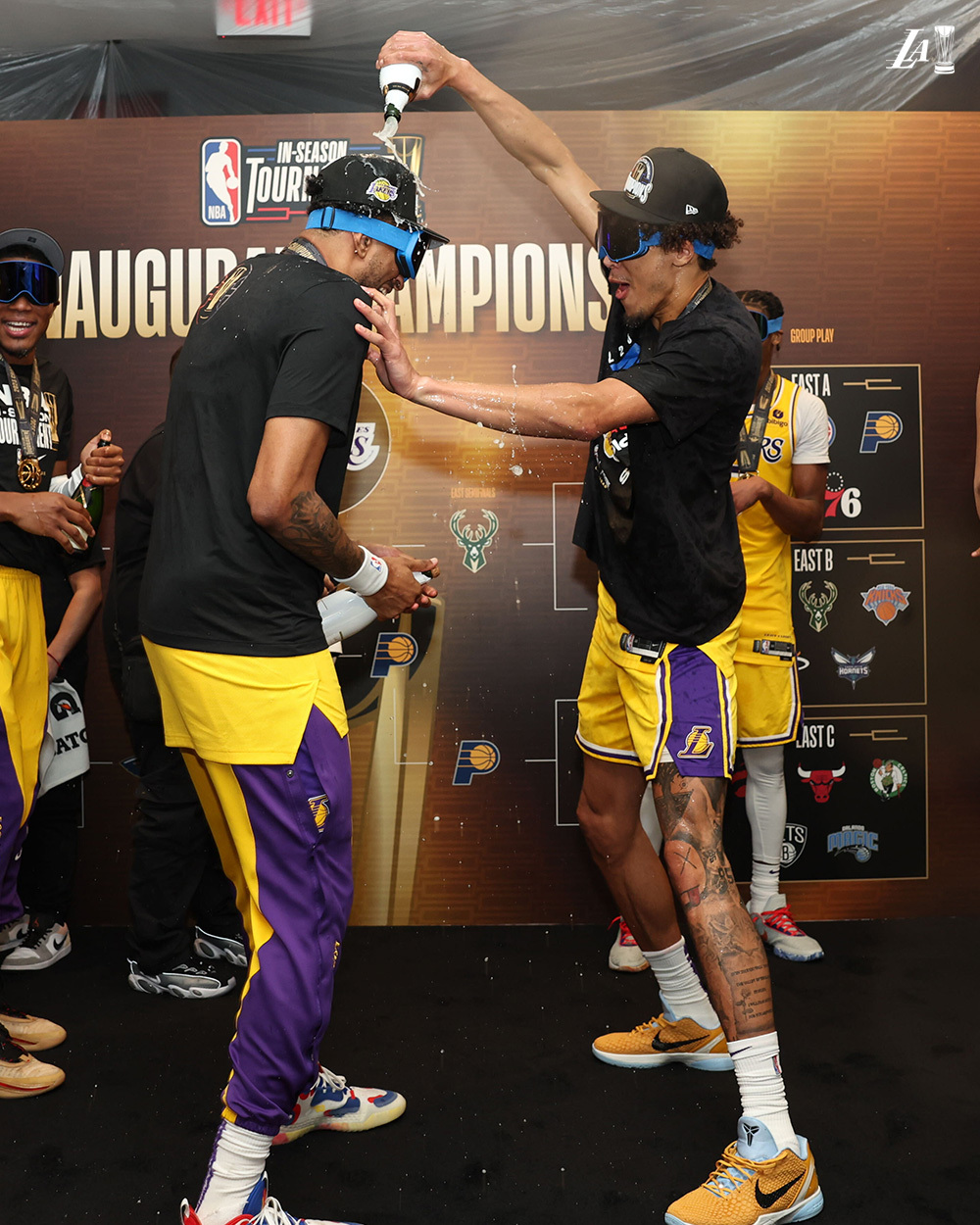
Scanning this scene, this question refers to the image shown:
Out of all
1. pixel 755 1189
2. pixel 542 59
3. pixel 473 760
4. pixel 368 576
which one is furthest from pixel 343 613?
pixel 542 59

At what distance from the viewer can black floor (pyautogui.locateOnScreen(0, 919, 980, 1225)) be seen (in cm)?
199

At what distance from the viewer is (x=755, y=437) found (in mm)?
3111

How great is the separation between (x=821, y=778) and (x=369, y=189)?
2.44m

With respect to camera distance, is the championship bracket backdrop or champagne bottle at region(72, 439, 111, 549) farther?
the championship bracket backdrop

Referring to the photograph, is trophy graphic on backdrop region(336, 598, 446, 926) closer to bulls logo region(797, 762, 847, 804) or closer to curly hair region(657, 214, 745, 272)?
bulls logo region(797, 762, 847, 804)

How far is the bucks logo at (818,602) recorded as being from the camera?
341 centimetres

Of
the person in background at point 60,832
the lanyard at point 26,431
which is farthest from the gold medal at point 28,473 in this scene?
the person in background at point 60,832

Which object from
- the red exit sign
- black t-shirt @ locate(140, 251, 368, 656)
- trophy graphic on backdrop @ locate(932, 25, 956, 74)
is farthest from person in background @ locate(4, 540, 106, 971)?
trophy graphic on backdrop @ locate(932, 25, 956, 74)

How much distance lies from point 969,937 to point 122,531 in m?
2.88

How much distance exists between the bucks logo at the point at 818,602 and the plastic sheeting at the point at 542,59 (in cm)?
159

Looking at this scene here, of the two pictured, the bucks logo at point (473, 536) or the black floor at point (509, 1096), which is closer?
the black floor at point (509, 1096)

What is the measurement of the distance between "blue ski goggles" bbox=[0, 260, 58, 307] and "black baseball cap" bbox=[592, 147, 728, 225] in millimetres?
1573

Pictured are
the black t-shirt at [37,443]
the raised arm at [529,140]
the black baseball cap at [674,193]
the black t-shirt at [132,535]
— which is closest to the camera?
the black baseball cap at [674,193]

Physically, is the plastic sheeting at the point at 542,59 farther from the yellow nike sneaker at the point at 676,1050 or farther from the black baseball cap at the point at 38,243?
the yellow nike sneaker at the point at 676,1050
